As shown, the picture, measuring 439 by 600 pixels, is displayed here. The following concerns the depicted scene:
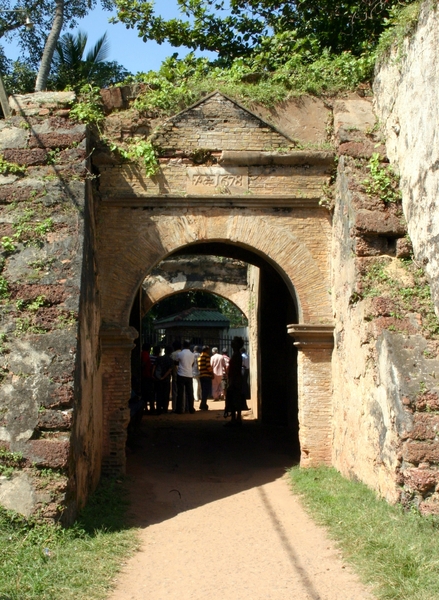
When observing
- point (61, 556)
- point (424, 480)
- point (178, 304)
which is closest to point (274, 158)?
point (424, 480)

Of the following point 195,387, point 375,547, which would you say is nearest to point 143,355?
point 195,387

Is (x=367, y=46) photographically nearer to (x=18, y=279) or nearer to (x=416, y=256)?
(x=416, y=256)

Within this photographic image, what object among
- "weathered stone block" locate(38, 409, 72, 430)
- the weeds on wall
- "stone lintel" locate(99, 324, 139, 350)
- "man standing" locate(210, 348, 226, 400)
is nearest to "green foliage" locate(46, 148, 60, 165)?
"stone lintel" locate(99, 324, 139, 350)

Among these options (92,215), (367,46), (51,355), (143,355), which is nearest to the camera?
(51,355)

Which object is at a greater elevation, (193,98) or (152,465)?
(193,98)

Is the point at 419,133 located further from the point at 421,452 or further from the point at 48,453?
the point at 48,453

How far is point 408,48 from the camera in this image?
25.7 feet

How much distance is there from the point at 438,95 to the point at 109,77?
939 cm

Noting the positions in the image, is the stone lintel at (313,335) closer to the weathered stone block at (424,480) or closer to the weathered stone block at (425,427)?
the weathered stone block at (425,427)

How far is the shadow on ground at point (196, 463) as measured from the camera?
772 cm

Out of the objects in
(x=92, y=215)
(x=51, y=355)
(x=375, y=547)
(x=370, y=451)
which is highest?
(x=92, y=215)

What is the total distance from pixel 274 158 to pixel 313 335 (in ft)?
7.30

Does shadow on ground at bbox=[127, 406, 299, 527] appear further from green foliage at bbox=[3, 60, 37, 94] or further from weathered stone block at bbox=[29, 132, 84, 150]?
green foliage at bbox=[3, 60, 37, 94]

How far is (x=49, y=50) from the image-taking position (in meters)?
13.3
